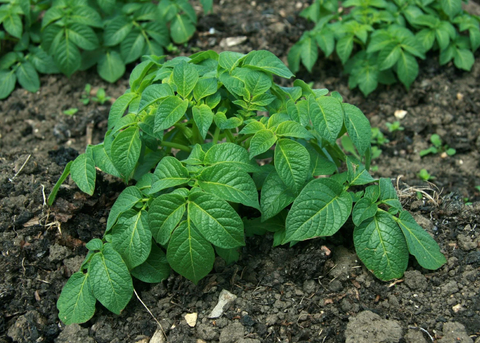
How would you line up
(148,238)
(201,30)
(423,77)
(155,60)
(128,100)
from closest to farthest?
(148,238), (128,100), (155,60), (423,77), (201,30)

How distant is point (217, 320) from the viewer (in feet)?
7.79

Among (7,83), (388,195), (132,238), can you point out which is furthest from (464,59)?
(7,83)

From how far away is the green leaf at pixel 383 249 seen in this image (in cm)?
238

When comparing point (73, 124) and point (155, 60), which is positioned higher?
point (155, 60)

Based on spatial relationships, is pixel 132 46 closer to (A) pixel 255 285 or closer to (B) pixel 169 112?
(B) pixel 169 112

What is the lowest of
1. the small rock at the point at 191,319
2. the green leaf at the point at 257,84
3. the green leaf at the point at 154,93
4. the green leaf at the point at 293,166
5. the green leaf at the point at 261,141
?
the small rock at the point at 191,319

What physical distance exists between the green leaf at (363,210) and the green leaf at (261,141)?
504 mm

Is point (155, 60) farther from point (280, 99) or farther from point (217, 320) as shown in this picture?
point (217, 320)

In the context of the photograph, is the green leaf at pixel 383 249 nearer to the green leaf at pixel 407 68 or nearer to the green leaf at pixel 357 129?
the green leaf at pixel 357 129

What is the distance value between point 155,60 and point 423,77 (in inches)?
90.0

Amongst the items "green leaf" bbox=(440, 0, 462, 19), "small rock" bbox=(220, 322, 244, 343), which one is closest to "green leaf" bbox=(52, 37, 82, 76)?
"small rock" bbox=(220, 322, 244, 343)

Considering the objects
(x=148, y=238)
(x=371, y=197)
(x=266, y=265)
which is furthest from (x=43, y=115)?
(x=371, y=197)

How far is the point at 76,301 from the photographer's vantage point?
236 cm

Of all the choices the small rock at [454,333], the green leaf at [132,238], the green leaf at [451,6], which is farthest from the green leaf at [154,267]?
the green leaf at [451,6]
